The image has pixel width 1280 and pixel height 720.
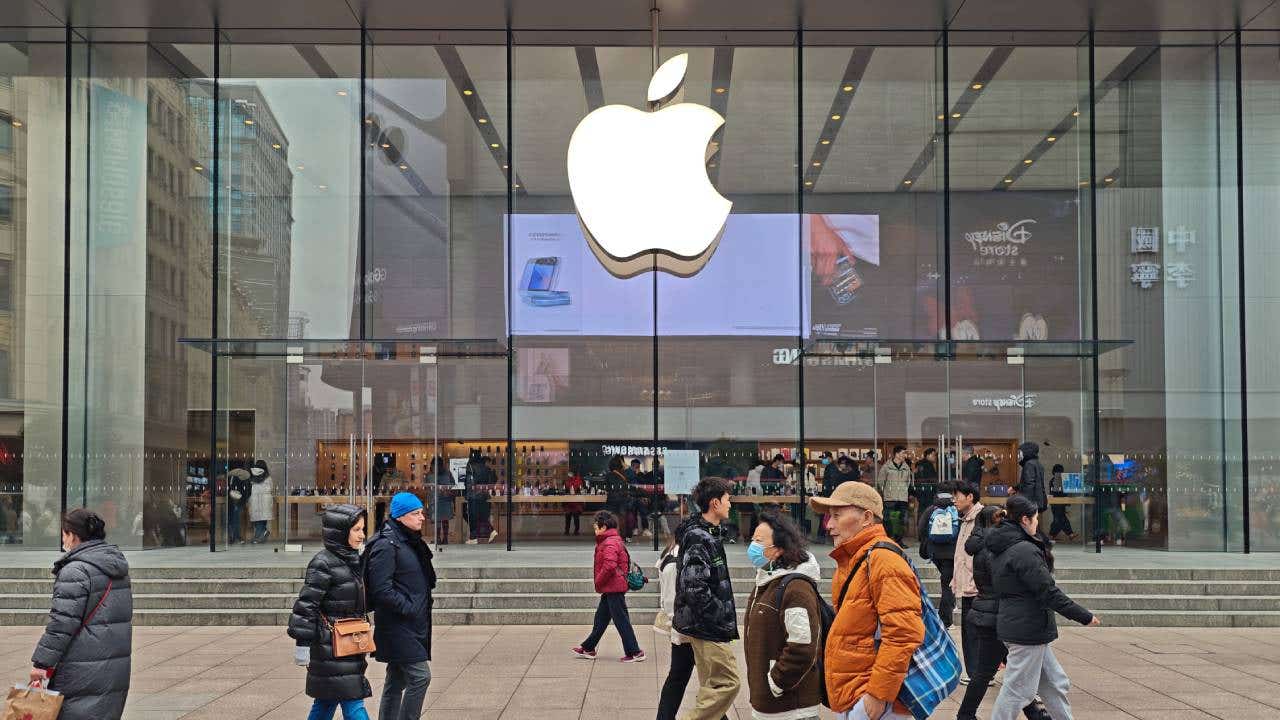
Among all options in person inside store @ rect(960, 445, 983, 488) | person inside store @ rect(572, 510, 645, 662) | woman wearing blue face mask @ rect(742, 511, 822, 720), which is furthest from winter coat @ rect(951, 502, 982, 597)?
person inside store @ rect(960, 445, 983, 488)

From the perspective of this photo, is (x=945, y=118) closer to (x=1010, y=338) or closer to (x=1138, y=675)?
(x=1010, y=338)

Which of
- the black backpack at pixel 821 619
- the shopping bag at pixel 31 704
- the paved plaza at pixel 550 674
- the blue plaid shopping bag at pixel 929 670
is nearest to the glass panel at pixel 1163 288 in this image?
the paved plaza at pixel 550 674

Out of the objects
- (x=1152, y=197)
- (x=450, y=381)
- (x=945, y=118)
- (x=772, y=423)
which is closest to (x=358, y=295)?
(x=450, y=381)

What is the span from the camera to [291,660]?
10.8 m

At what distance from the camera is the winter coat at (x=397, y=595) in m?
6.45

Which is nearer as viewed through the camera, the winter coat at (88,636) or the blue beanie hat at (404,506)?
the winter coat at (88,636)

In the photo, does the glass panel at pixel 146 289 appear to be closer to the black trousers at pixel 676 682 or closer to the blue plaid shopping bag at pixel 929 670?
the black trousers at pixel 676 682

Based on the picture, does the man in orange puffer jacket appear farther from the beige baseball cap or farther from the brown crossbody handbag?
the brown crossbody handbag

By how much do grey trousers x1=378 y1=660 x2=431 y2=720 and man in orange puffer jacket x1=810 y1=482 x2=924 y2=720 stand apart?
263 centimetres

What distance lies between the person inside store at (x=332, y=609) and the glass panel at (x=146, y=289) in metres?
13.2

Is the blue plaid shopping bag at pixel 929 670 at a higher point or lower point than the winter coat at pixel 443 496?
higher

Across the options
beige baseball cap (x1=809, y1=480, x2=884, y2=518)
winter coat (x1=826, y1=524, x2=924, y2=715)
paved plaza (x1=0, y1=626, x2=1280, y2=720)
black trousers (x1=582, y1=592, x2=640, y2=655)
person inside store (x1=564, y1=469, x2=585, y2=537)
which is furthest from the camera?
person inside store (x1=564, y1=469, x2=585, y2=537)

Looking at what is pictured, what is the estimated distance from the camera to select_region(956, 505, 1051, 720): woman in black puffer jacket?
7.52m

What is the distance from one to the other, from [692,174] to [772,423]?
34.2ft
